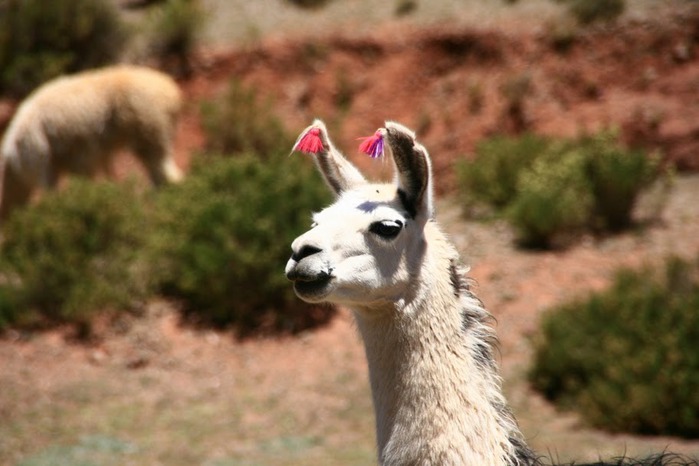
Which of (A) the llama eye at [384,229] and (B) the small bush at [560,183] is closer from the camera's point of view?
(A) the llama eye at [384,229]

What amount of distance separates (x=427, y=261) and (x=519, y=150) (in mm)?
11328

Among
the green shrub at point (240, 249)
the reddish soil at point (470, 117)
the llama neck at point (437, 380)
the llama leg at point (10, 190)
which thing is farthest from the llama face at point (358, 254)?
the llama leg at point (10, 190)

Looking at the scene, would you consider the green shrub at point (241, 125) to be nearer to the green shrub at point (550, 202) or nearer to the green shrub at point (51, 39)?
the green shrub at point (51, 39)

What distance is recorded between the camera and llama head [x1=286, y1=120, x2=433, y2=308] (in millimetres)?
3660

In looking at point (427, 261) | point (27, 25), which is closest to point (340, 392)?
point (427, 261)

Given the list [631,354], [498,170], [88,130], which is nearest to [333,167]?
[631,354]

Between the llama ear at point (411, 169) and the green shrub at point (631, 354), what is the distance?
627cm

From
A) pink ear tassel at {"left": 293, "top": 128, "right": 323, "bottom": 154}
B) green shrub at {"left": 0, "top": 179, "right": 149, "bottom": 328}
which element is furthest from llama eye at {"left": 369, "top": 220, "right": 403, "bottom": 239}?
green shrub at {"left": 0, "top": 179, "right": 149, "bottom": 328}

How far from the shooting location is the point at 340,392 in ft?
34.2

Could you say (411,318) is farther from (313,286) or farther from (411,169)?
(411,169)

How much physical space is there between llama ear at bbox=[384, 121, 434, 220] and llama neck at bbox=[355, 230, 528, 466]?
0.21 m

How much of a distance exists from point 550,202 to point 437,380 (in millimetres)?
9577

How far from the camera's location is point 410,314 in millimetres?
3779

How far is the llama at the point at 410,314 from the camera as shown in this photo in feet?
11.9
